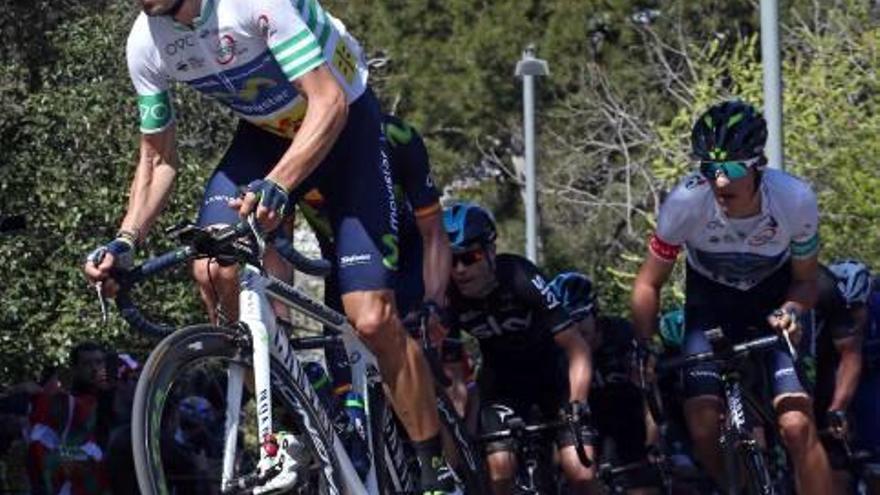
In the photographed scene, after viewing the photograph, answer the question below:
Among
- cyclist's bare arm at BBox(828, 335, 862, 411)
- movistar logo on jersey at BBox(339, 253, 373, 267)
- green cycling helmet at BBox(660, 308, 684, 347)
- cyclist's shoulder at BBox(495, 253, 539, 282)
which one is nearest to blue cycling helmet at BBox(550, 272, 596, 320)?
green cycling helmet at BBox(660, 308, 684, 347)

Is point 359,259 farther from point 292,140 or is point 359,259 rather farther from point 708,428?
point 708,428

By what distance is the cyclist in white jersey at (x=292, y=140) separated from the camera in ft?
22.8

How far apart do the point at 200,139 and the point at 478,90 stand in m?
20.7

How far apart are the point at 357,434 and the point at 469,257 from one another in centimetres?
276

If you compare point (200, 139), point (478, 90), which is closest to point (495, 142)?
point (478, 90)

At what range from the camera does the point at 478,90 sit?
39.3 m

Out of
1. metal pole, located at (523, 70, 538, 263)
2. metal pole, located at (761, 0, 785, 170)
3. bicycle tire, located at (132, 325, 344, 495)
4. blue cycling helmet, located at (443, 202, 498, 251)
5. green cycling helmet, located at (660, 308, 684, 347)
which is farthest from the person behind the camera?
metal pole, located at (523, 70, 538, 263)

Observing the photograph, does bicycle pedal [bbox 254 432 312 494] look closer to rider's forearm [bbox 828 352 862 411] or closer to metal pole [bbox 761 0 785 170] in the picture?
rider's forearm [bbox 828 352 862 411]

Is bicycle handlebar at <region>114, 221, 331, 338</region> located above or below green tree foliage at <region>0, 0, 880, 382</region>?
above

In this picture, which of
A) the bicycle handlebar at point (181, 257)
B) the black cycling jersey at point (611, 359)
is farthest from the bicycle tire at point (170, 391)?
the black cycling jersey at point (611, 359)

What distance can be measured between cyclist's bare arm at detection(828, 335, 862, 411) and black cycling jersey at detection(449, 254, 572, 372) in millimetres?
1459

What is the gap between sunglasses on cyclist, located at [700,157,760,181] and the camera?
9.12 m

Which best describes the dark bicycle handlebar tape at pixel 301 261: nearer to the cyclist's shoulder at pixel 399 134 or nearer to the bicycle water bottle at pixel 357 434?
the bicycle water bottle at pixel 357 434

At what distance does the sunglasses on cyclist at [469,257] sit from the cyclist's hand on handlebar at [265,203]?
10.9 ft
